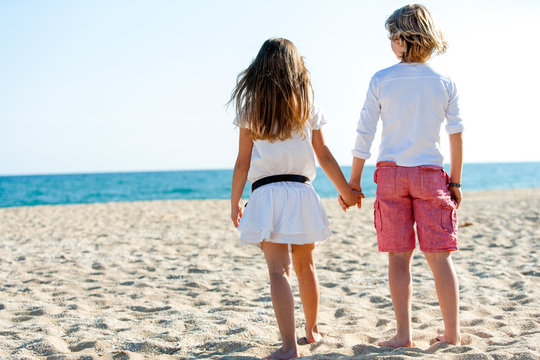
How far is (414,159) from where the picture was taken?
2.40 metres

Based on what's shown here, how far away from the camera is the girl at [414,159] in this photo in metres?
2.39

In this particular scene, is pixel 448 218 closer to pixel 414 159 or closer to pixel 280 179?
pixel 414 159

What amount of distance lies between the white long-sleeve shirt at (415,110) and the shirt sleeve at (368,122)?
0.02m

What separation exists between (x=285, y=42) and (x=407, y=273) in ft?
A: 4.37

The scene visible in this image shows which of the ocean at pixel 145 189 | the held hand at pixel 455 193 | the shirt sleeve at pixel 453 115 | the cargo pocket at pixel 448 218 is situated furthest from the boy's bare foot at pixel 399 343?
the ocean at pixel 145 189

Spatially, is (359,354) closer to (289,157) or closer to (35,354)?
(289,157)

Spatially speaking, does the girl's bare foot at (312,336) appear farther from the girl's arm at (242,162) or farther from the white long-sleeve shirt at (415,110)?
the white long-sleeve shirt at (415,110)

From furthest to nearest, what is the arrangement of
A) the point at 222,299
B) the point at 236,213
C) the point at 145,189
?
the point at 145,189
the point at 222,299
the point at 236,213

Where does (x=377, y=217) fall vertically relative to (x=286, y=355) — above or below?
above

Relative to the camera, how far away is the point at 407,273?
2.47 metres

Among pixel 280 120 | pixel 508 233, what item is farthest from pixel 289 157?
pixel 508 233

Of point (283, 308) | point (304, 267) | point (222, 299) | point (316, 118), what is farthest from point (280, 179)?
point (222, 299)

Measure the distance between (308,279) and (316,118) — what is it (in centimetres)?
86

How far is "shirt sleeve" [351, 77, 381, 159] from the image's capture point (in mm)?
2496
